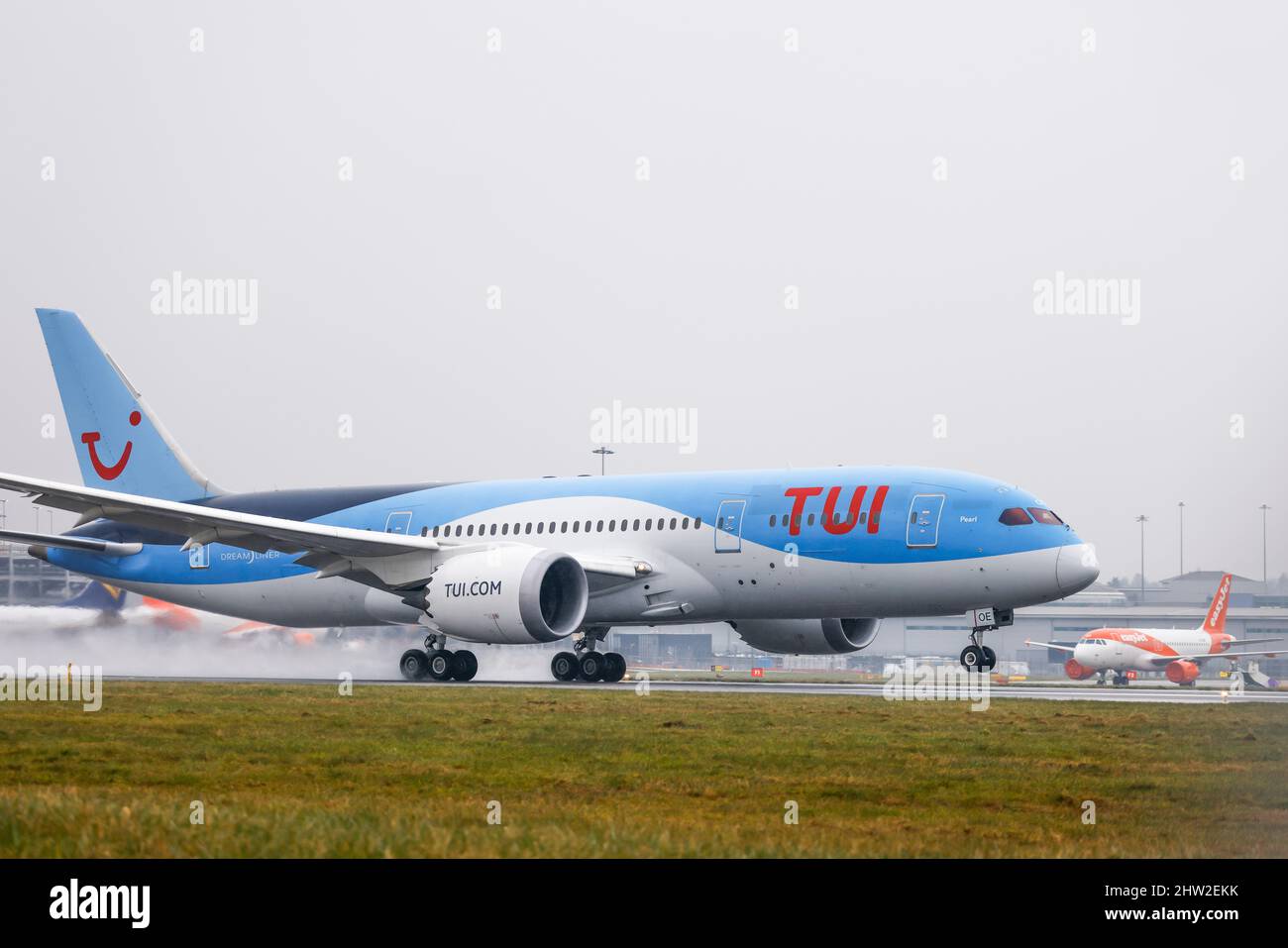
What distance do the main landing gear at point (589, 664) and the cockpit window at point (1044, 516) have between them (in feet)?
30.7

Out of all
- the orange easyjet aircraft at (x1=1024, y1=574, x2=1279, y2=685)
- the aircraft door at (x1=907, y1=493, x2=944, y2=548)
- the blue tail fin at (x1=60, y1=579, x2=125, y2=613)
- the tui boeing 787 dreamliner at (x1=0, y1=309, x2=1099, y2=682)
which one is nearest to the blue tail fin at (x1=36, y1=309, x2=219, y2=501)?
the tui boeing 787 dreamliner at (x1=0, y1=309, x2=1099, y2=682)

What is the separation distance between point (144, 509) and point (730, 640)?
80815 millimetres

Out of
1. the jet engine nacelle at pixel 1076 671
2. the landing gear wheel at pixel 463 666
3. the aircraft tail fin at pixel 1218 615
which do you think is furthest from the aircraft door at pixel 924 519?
the aircraft tail fin at pixel 1218 615

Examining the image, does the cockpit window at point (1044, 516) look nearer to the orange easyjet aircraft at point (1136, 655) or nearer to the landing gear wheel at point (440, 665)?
the landing gear wheel at point (440, 665)

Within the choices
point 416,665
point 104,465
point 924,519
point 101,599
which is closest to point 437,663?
point 416,665

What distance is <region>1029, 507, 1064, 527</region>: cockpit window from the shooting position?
2947 cm

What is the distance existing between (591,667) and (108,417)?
15.5 m

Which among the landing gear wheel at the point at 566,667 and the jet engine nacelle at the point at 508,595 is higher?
the jet engine nacelle at the point at 508,595

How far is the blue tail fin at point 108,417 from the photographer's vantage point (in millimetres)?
40500

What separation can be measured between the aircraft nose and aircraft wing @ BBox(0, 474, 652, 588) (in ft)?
27.5

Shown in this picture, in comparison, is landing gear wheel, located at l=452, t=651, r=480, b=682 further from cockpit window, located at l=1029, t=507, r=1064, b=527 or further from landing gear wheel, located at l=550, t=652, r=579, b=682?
cockpit window, located at l=1029, t=507, r=1064, b=527

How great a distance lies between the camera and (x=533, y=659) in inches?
1710
